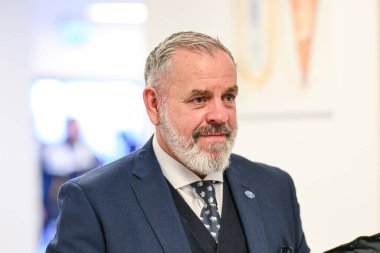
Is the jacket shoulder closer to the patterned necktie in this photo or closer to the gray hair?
the patterned necktie

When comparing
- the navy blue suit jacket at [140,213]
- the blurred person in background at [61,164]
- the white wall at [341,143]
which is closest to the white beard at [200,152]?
the navy blue suit jacket at [140,213]

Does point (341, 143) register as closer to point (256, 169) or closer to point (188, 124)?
point (256, 169)

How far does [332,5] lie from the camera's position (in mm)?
3982

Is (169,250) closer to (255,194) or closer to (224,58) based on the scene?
(255,194)

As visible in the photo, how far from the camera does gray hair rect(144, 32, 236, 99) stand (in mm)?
2350

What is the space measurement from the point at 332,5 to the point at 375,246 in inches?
83.6

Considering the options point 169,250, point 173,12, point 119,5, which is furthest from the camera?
point 119,5

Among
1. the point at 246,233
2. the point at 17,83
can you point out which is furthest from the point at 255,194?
the point at 17,83

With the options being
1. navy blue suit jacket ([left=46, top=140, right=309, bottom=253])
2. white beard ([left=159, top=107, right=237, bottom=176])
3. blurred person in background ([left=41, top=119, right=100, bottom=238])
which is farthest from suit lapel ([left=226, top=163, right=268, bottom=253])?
blurred person in background ([left=41, top=119, right=100, bottom=238])

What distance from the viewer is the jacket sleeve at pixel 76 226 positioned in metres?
2.19

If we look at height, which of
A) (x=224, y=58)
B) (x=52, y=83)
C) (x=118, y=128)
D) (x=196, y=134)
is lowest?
(x=118, y=128)

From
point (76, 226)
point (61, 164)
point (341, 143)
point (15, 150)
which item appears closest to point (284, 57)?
point (341, 143)

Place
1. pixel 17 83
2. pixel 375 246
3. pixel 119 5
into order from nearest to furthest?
1. pixel 375 246
2. pixel 17 83
3. pixel 119 5

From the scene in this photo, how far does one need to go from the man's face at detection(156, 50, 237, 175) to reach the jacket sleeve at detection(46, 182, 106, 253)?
33 centimetres
